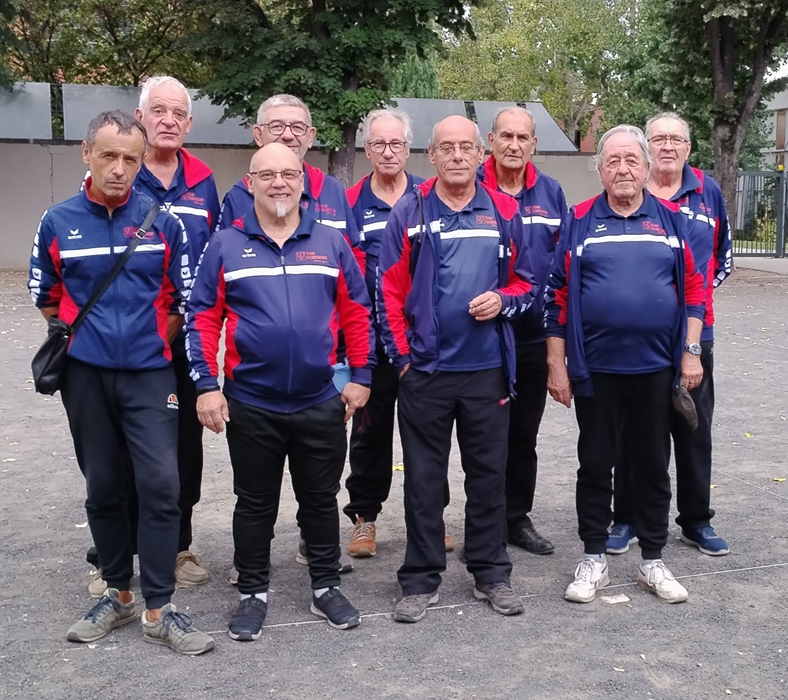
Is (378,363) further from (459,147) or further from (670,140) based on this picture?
(670,140)

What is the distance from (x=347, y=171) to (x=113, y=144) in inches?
692

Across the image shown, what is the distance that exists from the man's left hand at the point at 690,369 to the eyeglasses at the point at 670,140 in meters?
1.17

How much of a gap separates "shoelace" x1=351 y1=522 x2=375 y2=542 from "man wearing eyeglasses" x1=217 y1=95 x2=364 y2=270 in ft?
4.88

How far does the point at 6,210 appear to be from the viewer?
77.8ft

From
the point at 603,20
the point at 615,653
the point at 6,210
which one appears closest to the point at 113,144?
the point at 615,653

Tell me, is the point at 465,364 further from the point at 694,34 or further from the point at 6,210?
the point at 6,210

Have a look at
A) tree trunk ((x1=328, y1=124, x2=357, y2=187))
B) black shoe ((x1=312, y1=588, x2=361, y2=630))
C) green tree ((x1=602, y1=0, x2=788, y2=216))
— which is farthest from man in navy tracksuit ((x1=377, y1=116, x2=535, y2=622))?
green tree ((x1=602, y1=0, x2=788, y2=216))

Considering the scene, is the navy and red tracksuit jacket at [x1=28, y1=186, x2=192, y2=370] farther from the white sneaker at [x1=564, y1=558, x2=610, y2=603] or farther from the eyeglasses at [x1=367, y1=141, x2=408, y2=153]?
the white sneaker at [x1=564, y1=558, x2=610, y2=603]

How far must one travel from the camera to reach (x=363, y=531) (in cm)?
541

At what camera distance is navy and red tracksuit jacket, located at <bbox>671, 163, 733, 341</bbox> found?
5148 millimetres

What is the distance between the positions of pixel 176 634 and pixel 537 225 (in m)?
2.56

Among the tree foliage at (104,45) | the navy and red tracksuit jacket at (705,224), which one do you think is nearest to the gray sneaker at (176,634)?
the navy and red tracksuit jacket at (705,224)

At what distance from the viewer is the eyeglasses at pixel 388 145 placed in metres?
5.07

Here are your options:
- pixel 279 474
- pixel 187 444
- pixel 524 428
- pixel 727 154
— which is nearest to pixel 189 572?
pixel 187 444
